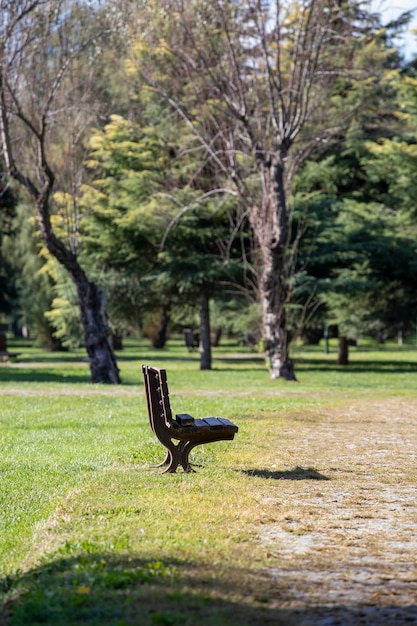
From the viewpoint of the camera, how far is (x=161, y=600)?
4.96 metres

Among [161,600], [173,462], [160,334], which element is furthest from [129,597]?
[160,334]

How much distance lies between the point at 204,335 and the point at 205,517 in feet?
81.9

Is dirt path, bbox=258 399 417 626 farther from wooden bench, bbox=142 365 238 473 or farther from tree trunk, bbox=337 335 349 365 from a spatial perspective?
tree trunk, bbox=337 335 349 365

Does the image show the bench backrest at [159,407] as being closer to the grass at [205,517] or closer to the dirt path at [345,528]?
the grass at [205,517]

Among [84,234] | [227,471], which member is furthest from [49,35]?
[227,471]

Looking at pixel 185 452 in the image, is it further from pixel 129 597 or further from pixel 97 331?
pixel 97 331

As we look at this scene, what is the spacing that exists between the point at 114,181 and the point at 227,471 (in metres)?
23.7

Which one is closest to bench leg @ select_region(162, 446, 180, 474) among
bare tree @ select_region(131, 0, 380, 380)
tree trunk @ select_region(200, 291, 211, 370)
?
bare tree @ select_region(131, 0, 380, 380)

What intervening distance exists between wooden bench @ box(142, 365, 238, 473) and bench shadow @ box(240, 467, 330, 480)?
0.46 meters

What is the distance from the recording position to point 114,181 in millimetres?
32250

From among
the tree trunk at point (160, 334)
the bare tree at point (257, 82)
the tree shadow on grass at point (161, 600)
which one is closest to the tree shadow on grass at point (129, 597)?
the tree shadow on grass at point (161, 600)

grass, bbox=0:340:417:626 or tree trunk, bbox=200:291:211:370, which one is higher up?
tree trunk, bbox=200:291:211:370

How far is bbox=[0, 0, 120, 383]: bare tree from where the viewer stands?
2125cm

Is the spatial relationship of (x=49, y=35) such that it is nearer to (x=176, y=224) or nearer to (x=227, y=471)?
(x=176, y=224)
